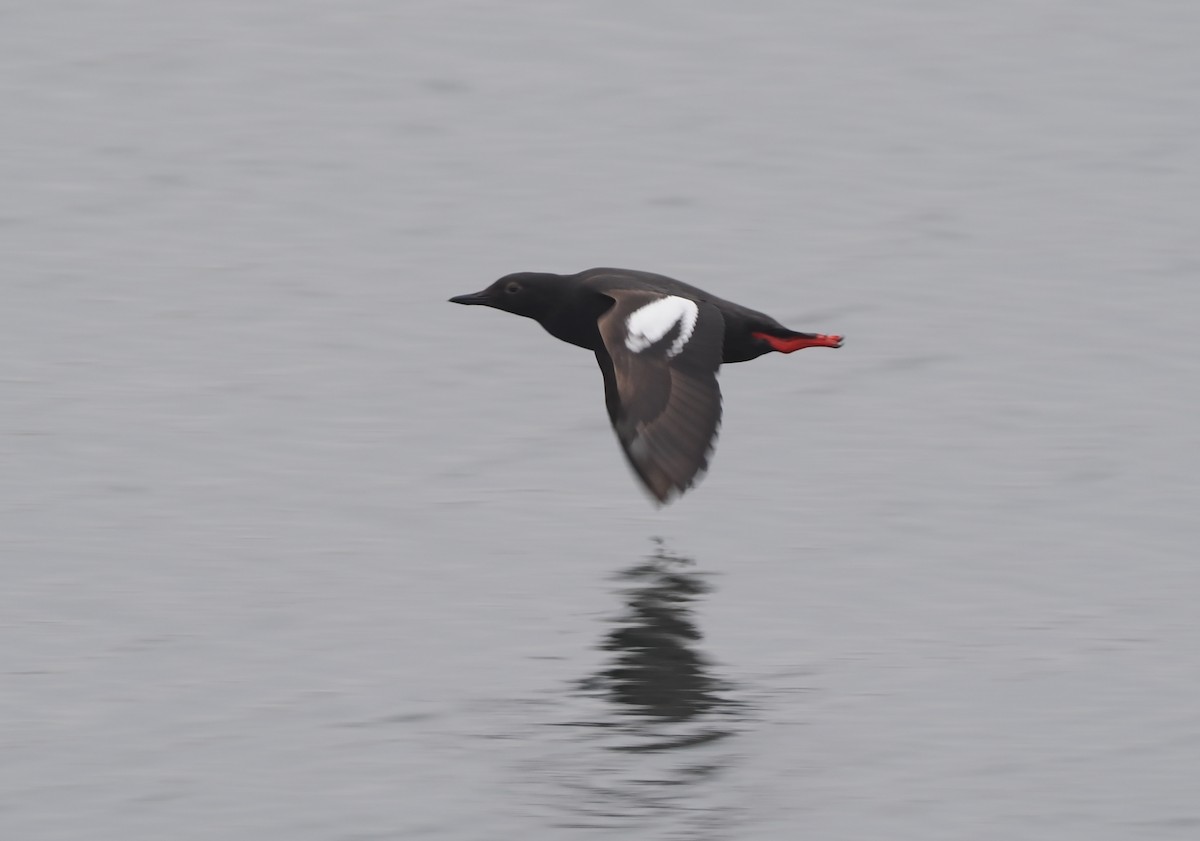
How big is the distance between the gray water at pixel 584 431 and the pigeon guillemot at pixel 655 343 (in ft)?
3.50

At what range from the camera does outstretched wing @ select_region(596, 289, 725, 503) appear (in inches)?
383

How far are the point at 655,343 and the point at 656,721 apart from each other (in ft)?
5.68

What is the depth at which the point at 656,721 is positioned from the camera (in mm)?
9719

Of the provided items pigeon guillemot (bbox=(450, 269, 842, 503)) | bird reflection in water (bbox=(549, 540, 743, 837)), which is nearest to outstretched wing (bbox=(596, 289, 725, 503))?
pigeon guillemot (bbox=(450, 269, 842, 503))

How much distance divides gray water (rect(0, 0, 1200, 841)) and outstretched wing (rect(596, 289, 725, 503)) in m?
1.04

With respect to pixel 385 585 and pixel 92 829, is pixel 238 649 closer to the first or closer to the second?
pixel 385 585

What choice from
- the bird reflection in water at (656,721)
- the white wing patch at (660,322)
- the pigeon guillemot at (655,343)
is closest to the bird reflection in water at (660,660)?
the bird reflection in water at (656,721)

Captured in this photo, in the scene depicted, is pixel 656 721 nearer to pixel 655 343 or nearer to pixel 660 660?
pixel 660 660

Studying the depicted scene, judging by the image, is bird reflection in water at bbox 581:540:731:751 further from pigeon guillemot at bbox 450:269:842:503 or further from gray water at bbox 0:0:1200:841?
pigeon guillemot at bbox 450:269:842:503

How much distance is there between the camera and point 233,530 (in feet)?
40.9

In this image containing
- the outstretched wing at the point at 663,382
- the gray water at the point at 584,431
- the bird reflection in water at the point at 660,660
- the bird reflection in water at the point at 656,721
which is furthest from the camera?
the bird reflection in water at the point at 660,660

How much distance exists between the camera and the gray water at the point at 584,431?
943cm

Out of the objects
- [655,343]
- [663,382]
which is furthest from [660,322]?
[663,382]

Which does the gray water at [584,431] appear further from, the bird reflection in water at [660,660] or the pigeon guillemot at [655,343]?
the pigeon guillemot at [655,343]
